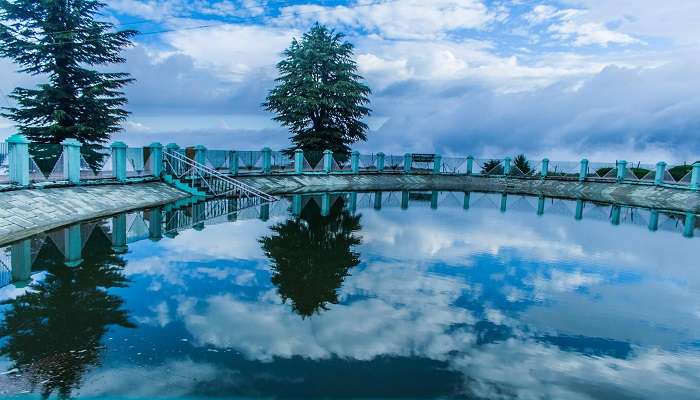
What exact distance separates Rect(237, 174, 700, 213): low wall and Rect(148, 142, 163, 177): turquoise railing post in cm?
573

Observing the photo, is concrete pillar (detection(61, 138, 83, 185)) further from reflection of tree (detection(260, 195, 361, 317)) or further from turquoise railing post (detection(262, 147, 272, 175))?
turquoise railing post (detection(262, 147, 272, 175))

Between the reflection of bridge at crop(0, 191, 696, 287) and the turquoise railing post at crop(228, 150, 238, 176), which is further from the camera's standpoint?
the turquoise railing post at crop(228, 150, 238, 176)

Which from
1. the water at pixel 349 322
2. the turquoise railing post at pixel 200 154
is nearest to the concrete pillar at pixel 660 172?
the water at pixel 349 322

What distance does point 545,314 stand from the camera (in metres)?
7.59

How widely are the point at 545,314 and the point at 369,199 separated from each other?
730 inches

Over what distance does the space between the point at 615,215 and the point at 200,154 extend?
74.1 feet

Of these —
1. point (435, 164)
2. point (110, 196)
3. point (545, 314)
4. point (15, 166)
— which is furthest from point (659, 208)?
point (15, 166)

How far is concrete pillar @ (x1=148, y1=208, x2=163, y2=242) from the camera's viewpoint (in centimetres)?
1309

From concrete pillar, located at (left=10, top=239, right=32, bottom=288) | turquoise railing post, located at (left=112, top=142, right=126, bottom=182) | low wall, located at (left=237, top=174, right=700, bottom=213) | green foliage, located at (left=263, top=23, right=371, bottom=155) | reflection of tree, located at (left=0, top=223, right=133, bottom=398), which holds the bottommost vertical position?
reflection of tree, located at (left=0, top=223, right=133, bottom=398)

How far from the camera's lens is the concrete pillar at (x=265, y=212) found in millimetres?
17219

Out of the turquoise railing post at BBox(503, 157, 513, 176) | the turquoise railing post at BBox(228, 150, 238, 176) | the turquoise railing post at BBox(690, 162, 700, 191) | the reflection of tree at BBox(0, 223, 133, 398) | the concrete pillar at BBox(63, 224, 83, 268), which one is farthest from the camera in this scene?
the turquoise railing post at BBox(503, 157, 513, 176)

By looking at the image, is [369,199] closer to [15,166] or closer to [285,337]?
[15,166]

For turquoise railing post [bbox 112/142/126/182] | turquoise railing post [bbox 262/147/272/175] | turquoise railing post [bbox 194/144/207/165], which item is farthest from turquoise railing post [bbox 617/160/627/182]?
turquoise railing post [bbox 112/142/126/182]

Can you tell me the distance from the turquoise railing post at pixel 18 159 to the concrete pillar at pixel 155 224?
4.13 meters
